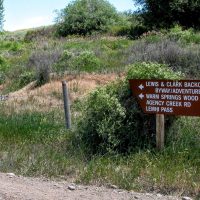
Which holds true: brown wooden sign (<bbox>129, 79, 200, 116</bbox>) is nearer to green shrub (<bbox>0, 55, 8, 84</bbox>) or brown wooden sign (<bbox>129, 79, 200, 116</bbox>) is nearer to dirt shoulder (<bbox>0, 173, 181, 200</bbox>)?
dirt shoulder (<bbox>0, 173, 181, 200</bbox>)

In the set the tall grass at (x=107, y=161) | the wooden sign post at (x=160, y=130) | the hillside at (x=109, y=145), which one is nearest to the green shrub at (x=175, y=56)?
the hillside at (x=109, y=145)

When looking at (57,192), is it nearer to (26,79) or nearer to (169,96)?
(169,96)

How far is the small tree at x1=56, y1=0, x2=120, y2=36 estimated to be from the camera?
4206 centimetres

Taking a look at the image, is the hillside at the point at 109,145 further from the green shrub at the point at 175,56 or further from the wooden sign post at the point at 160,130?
the green shrub at the point at 175,56

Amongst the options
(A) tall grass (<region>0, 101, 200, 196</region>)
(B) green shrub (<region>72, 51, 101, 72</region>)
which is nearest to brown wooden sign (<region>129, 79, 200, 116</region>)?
(A) tall grass (<region>0, 101, 200, 196</region>)

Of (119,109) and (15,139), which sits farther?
(15,139)

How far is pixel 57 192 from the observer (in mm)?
6801

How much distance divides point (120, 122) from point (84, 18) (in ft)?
113

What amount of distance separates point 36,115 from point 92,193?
5317 millimetres

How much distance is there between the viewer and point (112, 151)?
8.55 m

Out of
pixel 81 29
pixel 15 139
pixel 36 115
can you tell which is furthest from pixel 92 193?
pixel 81 29

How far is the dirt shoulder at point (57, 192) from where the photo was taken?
6547 mm

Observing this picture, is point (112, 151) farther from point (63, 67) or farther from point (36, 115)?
point (63, 67)

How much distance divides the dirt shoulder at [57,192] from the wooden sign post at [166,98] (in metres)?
1.71
